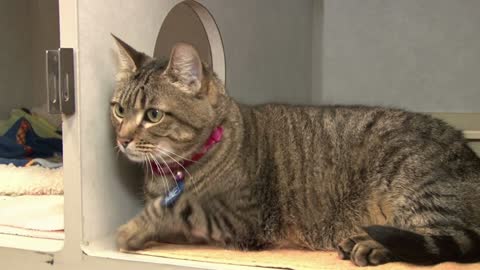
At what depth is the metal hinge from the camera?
1.06m

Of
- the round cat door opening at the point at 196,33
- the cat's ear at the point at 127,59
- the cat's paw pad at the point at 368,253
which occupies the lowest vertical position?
the cat's paw pad at the point at 368,253

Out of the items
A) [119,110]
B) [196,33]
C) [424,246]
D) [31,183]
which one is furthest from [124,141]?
[196,33]

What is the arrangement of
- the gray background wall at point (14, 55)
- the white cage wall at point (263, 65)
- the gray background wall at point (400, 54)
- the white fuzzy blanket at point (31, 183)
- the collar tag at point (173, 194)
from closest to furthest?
the white cage wall at point (263, 65) → the collar tag at point (173, 194) → the white fuzzy blanket at point (31, 183) → the gray background wall at point (14, 55) → the gray background wall at point (400, 54)

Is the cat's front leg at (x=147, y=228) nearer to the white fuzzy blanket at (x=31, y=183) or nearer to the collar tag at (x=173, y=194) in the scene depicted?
the collar tag at (x=173, y=194)

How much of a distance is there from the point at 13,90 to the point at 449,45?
2.13 metres

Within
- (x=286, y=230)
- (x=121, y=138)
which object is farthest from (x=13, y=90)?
(x=286, y=230)

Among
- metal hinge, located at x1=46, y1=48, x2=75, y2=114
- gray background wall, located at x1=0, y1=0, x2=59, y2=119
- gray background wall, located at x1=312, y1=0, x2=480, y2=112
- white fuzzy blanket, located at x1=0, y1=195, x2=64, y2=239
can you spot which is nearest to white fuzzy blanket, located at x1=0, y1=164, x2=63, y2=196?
white fuzzy blanket, located at x1=0, y1=195, x2=64, y2=239

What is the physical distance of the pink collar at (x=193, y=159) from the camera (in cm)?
121

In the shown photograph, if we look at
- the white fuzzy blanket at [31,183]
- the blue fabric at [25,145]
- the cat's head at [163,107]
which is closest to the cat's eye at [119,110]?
the cat's head at [163,107]

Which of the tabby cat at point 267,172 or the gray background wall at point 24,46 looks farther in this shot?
the gray background wall at point 24,46

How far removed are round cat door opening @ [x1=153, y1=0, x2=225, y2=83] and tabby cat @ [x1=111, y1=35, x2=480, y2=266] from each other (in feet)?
1.63

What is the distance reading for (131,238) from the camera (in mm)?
1104

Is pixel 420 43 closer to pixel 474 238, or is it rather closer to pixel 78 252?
pixel 474 238

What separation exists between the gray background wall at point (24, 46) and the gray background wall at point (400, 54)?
4.63 feet
